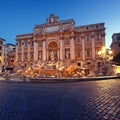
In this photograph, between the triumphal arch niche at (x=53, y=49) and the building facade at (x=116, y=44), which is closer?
the triumphal arch niche at (x=53, y=49)

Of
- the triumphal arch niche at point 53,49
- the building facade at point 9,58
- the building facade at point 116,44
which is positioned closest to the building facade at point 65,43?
the triumphal arch niche at point 53,49

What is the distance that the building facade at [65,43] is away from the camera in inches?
1682

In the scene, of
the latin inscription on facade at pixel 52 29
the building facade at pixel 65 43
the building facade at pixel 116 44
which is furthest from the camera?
the building facade at pixel 116 44

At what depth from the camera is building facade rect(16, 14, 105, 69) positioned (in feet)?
140

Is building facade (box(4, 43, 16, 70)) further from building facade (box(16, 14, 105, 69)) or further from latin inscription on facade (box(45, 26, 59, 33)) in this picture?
latin inscription on facade (box(45, 26, 59, 33))

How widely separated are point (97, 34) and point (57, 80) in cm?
2919

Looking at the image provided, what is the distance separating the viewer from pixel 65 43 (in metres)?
45.7

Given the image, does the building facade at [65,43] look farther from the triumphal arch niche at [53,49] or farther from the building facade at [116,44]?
the building facade at [116,44]

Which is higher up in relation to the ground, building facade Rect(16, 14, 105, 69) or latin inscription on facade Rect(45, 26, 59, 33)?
latin inscription on facade Rect(45, 26, 59, 33)

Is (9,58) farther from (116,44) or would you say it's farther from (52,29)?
(116,44)

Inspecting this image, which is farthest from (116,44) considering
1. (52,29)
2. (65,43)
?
(52,29)

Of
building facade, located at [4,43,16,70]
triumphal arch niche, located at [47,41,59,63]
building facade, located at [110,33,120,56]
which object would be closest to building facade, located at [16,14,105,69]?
triumphal arch niche, located at [47,41,59,63]

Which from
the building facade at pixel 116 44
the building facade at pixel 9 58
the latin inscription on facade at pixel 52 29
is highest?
the latin inscription on facade at pixel 52 29

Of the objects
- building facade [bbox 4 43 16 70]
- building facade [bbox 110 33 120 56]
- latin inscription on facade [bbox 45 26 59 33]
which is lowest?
building facade [bbox 4 43 16 70]
